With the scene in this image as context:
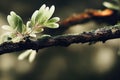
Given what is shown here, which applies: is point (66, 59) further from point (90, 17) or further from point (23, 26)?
point (23, 26)

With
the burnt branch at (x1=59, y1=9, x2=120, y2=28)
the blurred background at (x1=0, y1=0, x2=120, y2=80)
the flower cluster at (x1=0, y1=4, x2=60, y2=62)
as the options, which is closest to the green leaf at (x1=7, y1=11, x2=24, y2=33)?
the flower cluster at (x1=0, y1=4, x2=60, y2=62)

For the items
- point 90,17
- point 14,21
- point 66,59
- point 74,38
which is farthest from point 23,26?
point 66,59

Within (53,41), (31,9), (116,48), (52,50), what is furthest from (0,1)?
(53,41)

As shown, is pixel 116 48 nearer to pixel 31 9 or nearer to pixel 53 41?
pixel 31 9

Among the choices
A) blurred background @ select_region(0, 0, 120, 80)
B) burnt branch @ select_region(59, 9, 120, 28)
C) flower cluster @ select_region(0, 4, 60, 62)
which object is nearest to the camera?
flower cluster @ select_region(0, 4, 60, 62)

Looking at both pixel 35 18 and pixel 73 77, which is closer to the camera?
pixel 35 18

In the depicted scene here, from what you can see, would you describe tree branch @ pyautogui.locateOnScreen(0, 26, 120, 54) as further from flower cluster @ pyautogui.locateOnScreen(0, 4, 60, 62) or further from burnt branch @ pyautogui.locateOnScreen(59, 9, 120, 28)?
burnt branch @ pyautogui.locateOnScreen(59, 9, 120, 28)

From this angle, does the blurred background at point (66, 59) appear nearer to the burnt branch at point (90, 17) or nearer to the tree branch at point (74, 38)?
the burnt branch at point (90, 17)

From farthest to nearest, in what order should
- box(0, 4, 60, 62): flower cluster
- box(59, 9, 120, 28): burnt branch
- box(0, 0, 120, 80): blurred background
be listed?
box(0, 0, 120, 80): blurred background
box(59, 9, 120, 28): burnt branch
box(0, 4, 60, 62): flower cluster
